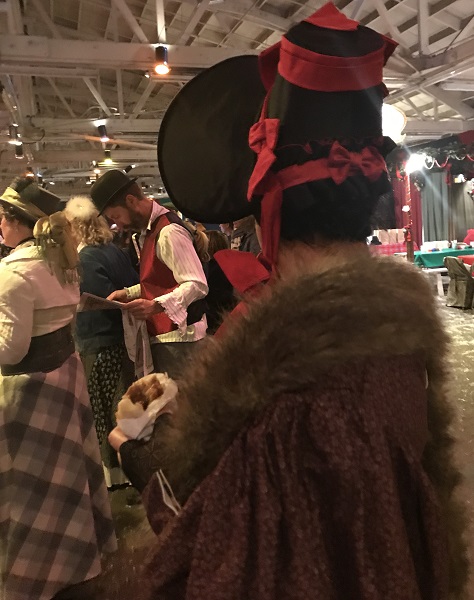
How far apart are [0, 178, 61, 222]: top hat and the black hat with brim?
1493 mm

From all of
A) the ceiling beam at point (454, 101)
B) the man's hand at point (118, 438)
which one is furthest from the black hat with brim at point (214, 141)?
the ceiling beam at point (454, 101)

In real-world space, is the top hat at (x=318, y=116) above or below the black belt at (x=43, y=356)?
above

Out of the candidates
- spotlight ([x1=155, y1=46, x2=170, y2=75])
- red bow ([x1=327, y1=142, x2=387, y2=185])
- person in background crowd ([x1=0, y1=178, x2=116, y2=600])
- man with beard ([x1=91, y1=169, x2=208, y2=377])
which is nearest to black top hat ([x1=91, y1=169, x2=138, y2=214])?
man with beard ([x1=91, y1=169, x2=208, y2=377])

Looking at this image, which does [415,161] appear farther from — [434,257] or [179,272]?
[179,272]

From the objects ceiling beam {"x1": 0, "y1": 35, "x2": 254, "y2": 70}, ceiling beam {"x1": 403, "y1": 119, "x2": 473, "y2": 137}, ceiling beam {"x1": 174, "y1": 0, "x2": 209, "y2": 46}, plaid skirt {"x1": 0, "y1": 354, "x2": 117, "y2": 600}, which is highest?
ceiling beam {"x1": 174, "y1": 0, "x2": 209, "y2": 46}

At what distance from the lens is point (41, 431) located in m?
2.09

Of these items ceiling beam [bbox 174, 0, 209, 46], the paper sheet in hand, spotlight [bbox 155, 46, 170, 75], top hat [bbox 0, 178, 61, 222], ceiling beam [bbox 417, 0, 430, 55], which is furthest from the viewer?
ceiling beam [bbox 417, 0, 430, 55]

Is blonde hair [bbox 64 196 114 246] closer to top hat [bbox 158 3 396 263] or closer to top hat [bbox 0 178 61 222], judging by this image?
top hat [bbox 0 178 61 222]

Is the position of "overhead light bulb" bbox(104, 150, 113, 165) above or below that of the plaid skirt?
above

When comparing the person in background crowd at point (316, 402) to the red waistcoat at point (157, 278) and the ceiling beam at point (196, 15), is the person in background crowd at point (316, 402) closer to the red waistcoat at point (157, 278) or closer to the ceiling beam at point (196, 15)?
the red waistcoat at point (157, 278)

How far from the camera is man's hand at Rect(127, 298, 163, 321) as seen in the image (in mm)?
2283

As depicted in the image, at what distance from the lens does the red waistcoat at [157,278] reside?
2424 millimetres

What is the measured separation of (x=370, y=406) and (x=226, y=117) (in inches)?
21.3

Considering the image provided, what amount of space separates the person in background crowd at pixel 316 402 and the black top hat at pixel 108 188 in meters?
1.80
